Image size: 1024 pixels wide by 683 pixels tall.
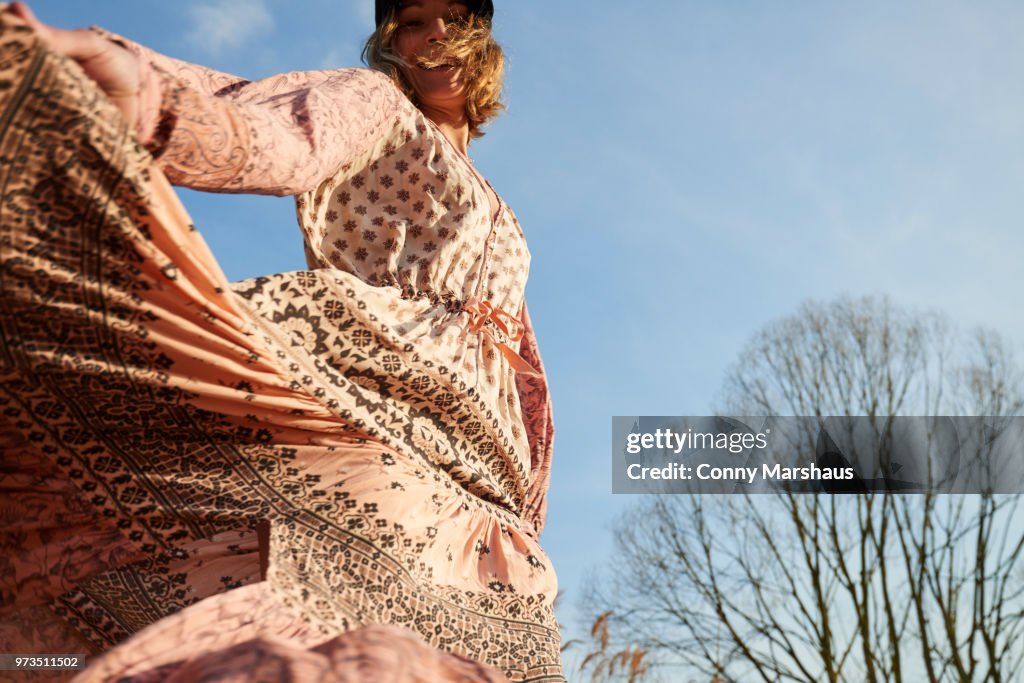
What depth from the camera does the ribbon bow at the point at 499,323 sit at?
6.80ft

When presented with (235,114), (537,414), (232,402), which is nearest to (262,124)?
(235,114)

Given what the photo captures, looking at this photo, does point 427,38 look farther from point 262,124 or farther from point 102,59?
point 102,59

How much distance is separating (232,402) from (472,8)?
1.41 metres

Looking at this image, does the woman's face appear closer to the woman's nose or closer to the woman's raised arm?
the woman's nose

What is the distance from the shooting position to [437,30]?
7.79ft

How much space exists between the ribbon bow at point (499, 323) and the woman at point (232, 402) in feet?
0.08

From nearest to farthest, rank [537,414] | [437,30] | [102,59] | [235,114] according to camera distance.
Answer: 1. [102,59]
2. [235,114]
3. [437,30]
4. [537,414]

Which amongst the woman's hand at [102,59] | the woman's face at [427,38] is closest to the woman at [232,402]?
the woman's hand at [102,59]

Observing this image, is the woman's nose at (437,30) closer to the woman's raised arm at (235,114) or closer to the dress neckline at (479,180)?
the dress neckline at (479,180)

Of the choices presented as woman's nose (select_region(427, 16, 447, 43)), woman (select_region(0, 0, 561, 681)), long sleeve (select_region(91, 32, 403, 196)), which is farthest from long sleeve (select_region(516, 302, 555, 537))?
long sleeve (select_region(91, 32, 403, 196))

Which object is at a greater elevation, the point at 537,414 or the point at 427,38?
the point at 427,38

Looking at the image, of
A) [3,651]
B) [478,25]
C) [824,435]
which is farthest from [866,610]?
[3,651]

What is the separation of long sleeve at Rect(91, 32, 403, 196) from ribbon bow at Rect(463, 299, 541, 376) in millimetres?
432

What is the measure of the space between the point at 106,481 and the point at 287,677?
0.62 meters
